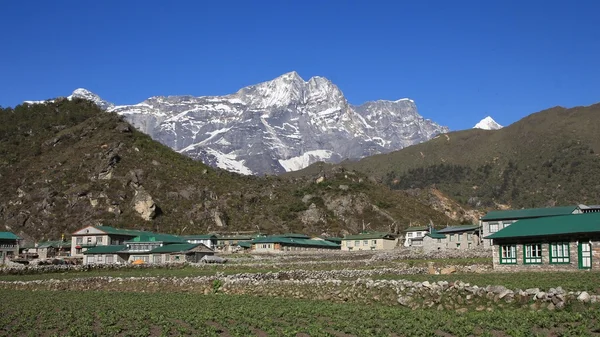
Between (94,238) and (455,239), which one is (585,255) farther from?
(94,238)

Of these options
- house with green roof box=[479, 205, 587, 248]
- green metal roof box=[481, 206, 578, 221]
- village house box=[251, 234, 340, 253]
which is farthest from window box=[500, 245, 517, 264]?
village house box=[251, 234, 340, 253]

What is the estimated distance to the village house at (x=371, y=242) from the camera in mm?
101312

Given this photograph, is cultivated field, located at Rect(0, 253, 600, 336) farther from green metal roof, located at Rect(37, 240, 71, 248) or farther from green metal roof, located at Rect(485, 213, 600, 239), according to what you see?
green metal roof, located at Rect(37, 240, 71, 248)

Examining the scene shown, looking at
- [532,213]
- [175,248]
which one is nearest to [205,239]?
[175,248]

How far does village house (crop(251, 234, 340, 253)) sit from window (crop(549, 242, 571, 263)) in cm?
5953

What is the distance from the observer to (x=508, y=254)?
44.3 metres

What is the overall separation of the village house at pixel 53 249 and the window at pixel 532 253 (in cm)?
7770

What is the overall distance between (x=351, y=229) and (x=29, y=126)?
324 feet

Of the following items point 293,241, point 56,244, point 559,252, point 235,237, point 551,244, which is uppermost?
point 551,244

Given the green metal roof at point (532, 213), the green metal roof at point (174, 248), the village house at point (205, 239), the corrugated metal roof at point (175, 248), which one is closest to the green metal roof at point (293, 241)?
the village house at point (205, 239)

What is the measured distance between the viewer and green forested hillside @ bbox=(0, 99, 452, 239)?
119 m

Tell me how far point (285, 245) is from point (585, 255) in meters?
65.5

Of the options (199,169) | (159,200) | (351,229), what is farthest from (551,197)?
(159,200)

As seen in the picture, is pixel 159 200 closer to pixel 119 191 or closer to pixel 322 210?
pixel 119 191
